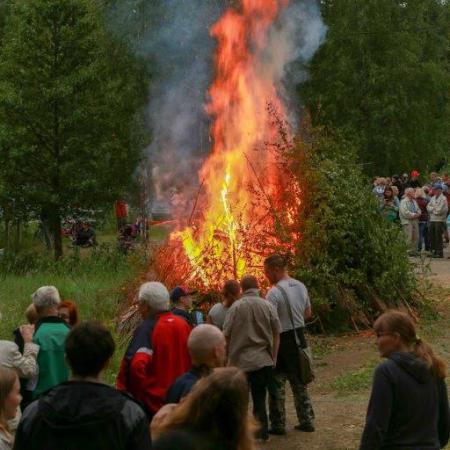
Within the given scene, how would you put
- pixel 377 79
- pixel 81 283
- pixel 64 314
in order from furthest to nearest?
pixel 377 79 → pixel 81 283 → pixel 64 314

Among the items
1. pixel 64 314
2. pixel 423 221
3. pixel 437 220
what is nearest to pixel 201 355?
pixel 64 314

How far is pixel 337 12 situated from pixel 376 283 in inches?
897

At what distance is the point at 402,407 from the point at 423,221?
18.3 m

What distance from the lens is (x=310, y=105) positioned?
3312 cm

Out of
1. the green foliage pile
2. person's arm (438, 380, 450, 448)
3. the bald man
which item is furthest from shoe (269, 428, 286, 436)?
the green foliage pile

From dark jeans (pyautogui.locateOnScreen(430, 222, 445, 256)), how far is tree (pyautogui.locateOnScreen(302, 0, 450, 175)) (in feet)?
38.5

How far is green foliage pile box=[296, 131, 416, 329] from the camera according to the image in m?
13.3

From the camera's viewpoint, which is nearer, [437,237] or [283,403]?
[283,403]

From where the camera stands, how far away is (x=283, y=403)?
879 centimetres

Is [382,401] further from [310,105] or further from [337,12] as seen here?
[337,12]

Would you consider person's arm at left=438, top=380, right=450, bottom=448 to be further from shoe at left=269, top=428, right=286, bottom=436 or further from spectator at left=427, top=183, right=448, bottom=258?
spectator at left=427, top=183, right=448, bottom=258

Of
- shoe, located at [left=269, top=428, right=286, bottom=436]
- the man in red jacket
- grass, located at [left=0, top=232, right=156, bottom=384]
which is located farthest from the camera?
grass, located at [left=0, top=232, right=156, bottom=384]

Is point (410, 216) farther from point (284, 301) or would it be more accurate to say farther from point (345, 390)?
point (284, 301)

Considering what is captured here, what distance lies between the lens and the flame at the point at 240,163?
44.1 feet
